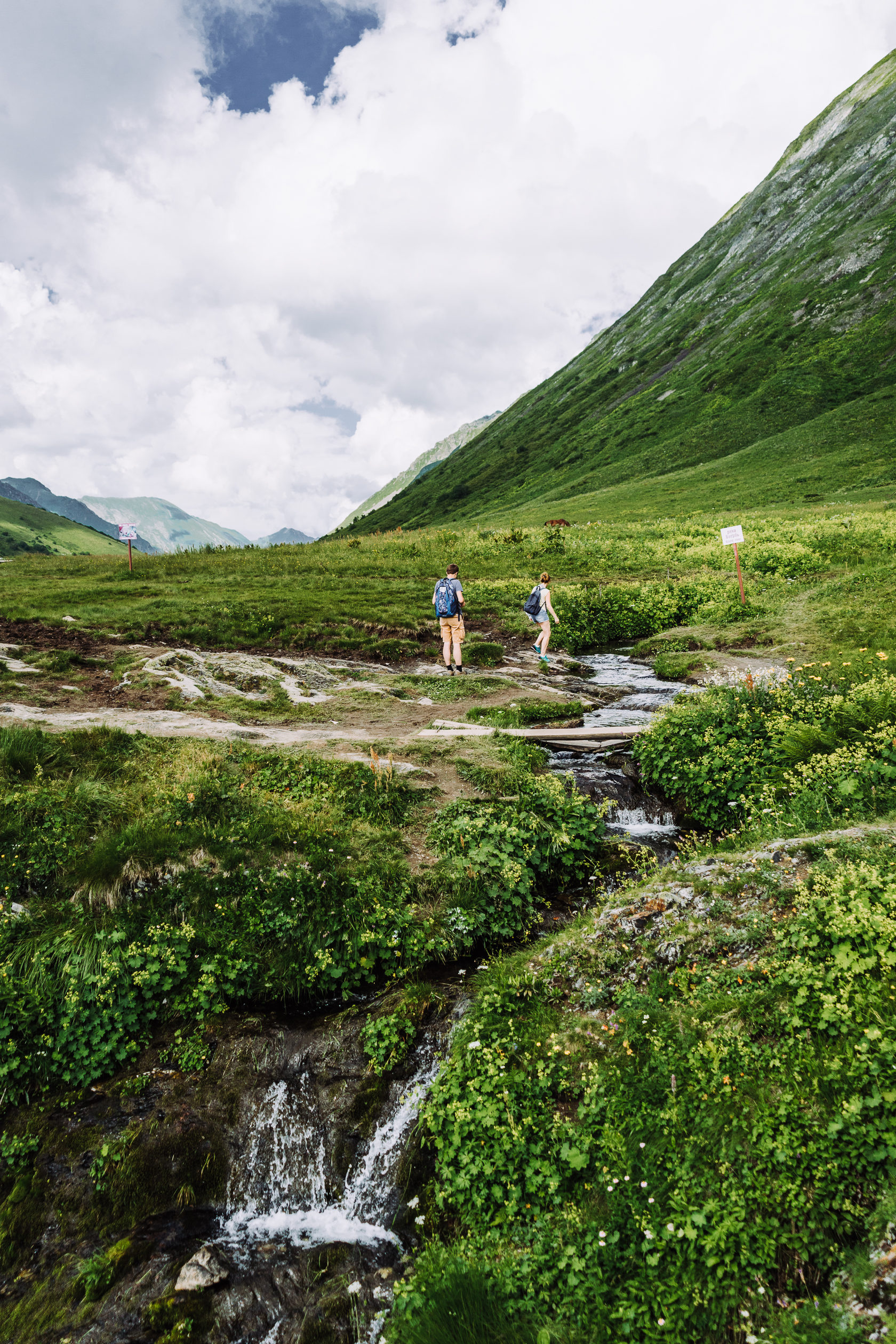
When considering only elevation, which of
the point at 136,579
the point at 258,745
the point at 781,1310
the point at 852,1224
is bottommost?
the point at 781,1310

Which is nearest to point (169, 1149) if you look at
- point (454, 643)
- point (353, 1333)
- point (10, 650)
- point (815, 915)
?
point (353, 1333)

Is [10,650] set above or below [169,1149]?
above

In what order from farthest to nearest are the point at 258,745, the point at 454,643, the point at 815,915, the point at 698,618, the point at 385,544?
the point at 385,544 < the point at 698,618 < the point at 454,643 < the point at 258,745 < the point at 815,915

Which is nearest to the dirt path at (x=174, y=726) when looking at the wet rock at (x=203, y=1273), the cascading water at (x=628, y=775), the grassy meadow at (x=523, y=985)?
the grassy meadow at (x=523, y=985)

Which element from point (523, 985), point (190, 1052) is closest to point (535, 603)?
point (523, 985)

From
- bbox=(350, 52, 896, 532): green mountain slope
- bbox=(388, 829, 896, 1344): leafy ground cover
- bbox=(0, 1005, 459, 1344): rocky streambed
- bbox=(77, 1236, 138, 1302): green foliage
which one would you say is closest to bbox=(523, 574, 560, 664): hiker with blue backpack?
bbox=(388, 829, 896, 1344): leafy ground cover

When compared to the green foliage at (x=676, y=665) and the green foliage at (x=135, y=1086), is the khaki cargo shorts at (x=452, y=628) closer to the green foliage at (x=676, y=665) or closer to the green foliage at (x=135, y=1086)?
the green foliage at (x=676, y=665)

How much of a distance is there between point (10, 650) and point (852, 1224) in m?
25.1

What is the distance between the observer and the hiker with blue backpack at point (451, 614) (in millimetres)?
20234

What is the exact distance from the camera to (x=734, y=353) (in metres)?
113

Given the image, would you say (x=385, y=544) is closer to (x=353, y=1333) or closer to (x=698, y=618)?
(x=698, y=618)

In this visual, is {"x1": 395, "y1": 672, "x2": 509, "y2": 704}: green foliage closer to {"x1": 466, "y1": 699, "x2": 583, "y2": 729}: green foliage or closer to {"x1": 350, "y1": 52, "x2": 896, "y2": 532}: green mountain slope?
{"x1": 466, "y1": 699, "x2": 583, "y2": 729}: green foliage

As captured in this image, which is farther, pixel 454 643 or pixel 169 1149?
pixel 454 643

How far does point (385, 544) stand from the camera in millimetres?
48312
